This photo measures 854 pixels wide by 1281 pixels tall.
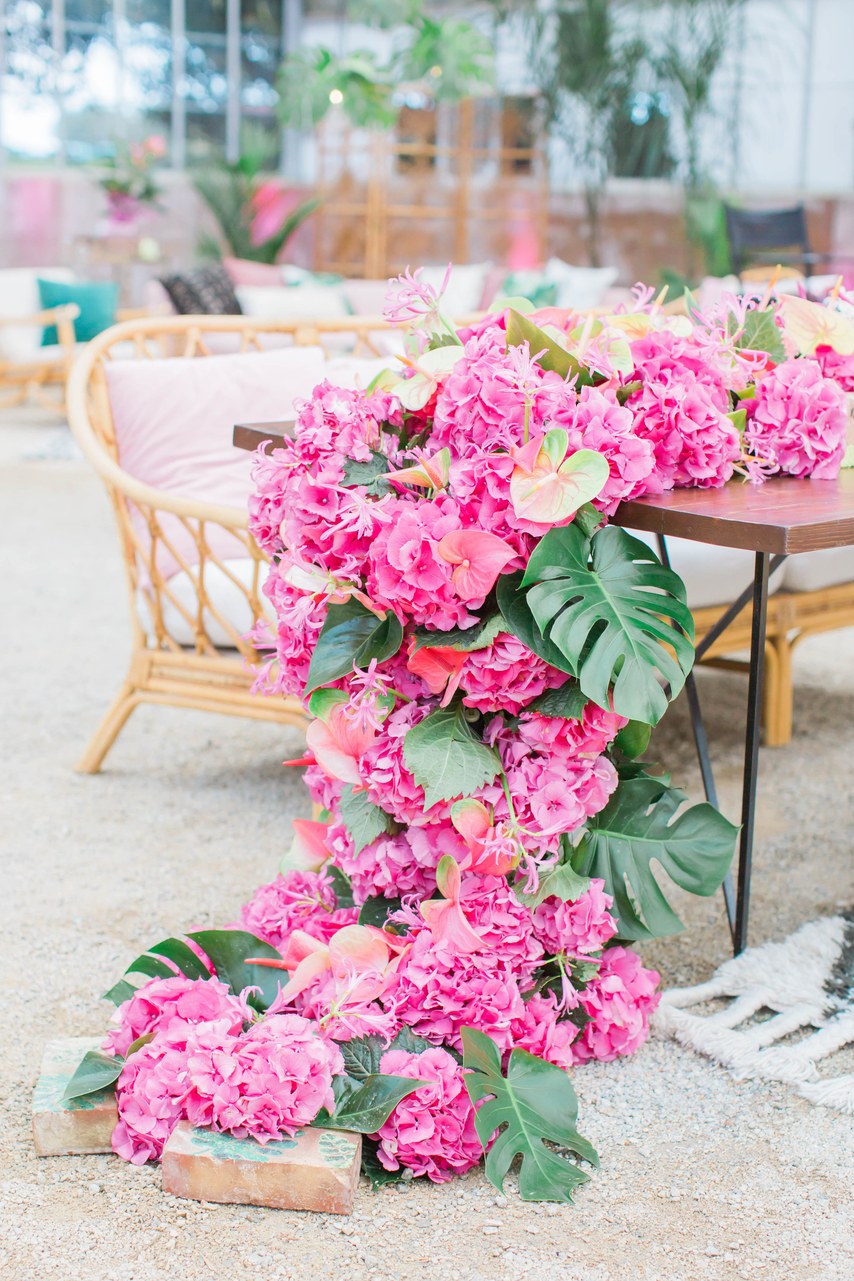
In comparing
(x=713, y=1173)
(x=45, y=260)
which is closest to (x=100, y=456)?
(x=713, y=1173)

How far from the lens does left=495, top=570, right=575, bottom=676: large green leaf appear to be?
1.47m

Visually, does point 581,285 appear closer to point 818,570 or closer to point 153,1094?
point 818,570

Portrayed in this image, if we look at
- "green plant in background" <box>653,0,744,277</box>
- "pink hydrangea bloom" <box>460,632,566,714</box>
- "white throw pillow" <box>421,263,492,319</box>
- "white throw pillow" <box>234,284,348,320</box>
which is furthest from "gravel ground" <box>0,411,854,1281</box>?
"green plant in background" <box>653,0,744,277</box>

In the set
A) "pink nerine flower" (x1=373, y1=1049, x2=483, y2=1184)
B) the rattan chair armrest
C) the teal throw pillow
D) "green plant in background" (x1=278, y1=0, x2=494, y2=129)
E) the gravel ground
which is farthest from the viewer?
"green plant in background" (x1=278, y1=0, x2=494, y2=129)

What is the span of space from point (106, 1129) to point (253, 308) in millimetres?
6033

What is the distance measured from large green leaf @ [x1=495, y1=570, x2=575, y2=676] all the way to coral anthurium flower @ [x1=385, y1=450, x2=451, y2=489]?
13cm

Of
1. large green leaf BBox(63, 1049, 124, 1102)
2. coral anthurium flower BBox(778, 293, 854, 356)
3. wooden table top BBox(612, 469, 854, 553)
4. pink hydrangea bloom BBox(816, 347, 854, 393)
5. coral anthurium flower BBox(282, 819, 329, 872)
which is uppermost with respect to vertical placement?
coral anthurium flower BBox(778, 293, 854, 356)

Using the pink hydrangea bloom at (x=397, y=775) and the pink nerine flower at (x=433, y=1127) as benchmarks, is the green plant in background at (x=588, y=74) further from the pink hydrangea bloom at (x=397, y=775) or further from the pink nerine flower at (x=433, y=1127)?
the pink nerine flower at (x=433, y=1127)

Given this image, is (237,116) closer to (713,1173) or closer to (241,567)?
(241,567)

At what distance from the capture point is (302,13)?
39.1 feet

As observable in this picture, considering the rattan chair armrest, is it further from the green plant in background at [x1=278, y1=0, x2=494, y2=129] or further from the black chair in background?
the black chair in background

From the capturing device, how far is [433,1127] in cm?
144

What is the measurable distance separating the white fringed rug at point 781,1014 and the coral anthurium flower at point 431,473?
2.46ft

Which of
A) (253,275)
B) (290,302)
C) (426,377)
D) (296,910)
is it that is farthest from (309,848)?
(253,275)
